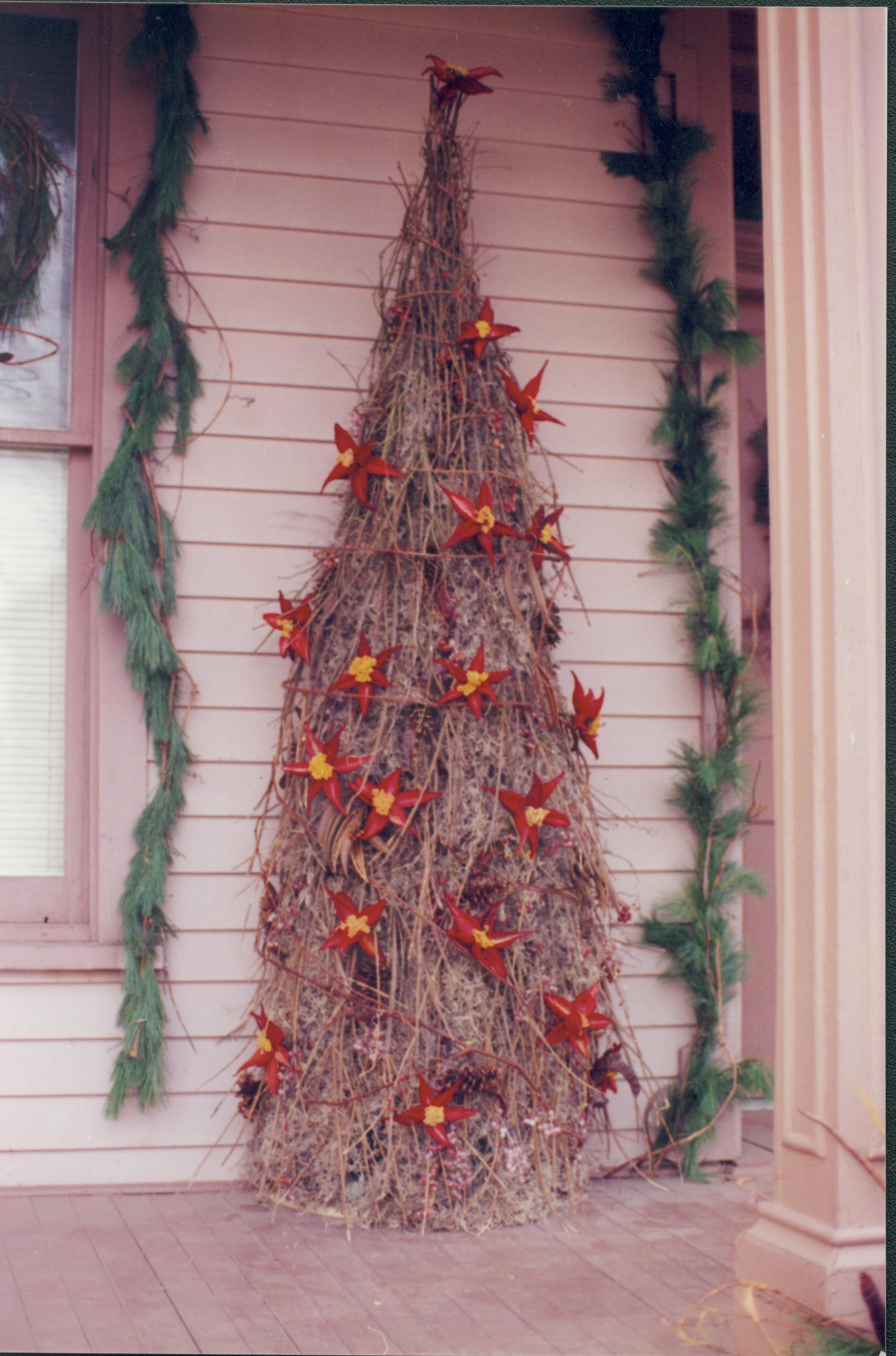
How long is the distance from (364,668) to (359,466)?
48 centimetres

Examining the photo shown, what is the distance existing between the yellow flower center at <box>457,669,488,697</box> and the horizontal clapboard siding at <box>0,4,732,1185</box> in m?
0.58

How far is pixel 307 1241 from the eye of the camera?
2521 mm

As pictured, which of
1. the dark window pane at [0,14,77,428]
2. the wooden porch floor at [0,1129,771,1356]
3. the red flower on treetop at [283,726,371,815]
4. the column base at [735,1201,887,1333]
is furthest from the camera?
the dark window pane at [0,14,77,428]

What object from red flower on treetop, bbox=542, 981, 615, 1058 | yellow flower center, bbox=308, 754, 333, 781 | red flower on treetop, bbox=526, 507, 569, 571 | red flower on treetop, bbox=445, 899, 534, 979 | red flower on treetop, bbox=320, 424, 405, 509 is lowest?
red flower on treetop, bbox=542, 981, 615, 1058

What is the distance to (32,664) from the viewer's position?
2.98 m

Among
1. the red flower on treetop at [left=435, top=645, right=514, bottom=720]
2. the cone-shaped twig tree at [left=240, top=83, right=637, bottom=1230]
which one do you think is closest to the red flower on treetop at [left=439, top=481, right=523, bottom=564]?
the cone-shaped twig tree at [left=240, top=83, right=637, bottom=1230]

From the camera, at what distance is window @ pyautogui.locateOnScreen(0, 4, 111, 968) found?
296cm

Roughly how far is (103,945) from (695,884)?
1521mm

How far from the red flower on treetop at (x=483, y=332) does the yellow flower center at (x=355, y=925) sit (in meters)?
1.33

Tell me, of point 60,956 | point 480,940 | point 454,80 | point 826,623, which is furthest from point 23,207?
point 826,623

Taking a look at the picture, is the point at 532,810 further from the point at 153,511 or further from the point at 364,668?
the point at 153,511

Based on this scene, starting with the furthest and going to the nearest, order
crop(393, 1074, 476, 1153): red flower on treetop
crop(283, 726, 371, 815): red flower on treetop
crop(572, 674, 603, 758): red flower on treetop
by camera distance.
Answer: crop(572, 674, 603, 758): red flower on treetop → crop(283, 726, 371, 815): red flower on treetop → crop(393, 1074, 476, 1153): red flower on treetop

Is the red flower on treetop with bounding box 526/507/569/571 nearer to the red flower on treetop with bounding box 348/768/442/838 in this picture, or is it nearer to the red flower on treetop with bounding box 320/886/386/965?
the red flower on treetop with bounding box 348/768/442/838

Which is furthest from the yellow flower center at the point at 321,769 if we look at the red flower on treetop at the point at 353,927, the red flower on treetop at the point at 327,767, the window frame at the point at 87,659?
the window frame at the point at 87,659
